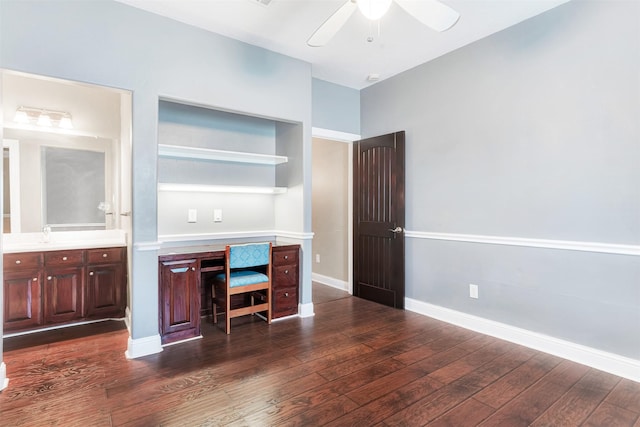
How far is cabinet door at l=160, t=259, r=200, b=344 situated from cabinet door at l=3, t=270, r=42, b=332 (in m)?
1.24

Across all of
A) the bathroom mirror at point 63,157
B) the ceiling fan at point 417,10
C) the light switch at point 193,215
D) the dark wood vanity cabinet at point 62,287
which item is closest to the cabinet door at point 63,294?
the dark wood vanity cabinet at point 62,287

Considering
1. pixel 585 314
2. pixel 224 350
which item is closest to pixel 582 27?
pixel 585 314

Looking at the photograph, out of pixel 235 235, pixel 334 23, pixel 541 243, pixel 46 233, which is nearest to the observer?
pixel 334 23

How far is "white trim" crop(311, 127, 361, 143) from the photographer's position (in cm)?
403

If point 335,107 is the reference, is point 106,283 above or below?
below

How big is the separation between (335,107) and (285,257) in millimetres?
2056

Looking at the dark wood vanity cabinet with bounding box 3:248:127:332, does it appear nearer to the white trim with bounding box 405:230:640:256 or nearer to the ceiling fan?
the ceiling fan

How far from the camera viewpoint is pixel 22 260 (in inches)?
113

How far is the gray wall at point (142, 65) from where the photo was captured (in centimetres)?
225

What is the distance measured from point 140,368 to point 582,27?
4.21 m

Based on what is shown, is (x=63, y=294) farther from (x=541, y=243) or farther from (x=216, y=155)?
(x=541, y=243)

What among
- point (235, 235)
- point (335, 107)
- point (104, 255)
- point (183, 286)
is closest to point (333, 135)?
point (335, 107)

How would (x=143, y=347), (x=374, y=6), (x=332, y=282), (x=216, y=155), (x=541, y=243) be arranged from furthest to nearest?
(x=332, y=282), (x=216, y=155), (x=541, y=243), (x=143, y=347), (x=374, y=6)

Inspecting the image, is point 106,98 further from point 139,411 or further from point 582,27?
point 582,27
